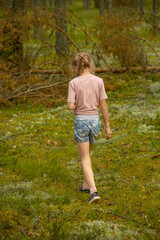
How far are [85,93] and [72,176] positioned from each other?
6.41 ft

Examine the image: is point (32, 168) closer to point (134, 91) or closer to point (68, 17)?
point (134, 91)

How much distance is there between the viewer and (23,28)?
11.4m

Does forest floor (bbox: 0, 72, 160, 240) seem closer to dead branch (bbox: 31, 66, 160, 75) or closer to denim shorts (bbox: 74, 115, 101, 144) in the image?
denim shorts (bbox: 74, 115, 101, 144)

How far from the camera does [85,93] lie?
4.84 meters

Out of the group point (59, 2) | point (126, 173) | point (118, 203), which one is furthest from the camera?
point (59, 2)

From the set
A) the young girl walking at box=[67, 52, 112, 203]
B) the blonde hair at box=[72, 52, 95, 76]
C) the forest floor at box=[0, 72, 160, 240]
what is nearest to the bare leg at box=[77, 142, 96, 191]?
the young girl walking at box=[67, 52, 112, 203]

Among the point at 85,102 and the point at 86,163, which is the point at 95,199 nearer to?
the point at 86,163

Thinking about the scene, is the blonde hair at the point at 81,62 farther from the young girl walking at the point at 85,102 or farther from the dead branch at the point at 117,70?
the dead branch at the point at 117,70

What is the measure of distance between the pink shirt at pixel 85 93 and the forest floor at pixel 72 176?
4.89ft

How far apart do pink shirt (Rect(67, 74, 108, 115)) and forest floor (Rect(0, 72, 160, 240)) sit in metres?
1.49

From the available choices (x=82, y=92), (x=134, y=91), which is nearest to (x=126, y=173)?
(x=82, y=92)

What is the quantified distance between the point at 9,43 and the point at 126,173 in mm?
8313

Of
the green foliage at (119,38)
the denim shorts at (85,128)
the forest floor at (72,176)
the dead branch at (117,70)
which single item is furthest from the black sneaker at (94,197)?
the green foliage at (119,38)

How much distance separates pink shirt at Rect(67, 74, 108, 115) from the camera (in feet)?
15.8
